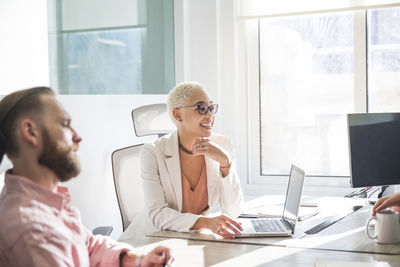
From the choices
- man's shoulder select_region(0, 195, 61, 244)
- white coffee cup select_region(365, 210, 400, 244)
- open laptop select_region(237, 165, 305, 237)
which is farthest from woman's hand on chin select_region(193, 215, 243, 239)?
man's shoulder select_region(0, 195, 61, 244)

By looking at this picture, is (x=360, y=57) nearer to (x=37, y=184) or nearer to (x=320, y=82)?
(x=320, y=82)

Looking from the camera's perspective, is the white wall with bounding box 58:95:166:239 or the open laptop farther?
the white wall with bounding box 58:95:166:239

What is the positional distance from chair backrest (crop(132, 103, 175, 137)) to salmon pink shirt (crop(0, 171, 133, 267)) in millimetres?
1510

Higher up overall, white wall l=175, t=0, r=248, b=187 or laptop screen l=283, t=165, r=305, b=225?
white wall l=175, t=0, r=248, b=187

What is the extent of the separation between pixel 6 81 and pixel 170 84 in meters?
1.75

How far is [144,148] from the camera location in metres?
2.52

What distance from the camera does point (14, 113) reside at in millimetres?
1169

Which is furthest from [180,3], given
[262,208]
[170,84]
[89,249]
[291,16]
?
[89,249]

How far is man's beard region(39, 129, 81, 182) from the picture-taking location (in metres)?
1.19

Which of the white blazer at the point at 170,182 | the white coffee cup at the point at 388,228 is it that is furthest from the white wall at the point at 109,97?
the white coffee cup at the point at 388,228

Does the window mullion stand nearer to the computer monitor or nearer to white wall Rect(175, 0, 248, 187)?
white wall Rect(175, 0, 248, 187)

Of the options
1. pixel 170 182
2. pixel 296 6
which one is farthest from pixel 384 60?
pixel 170 182

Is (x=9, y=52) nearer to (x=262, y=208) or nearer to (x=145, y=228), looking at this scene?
(x=145, y=228)

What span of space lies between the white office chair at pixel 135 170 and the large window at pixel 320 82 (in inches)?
52.0
